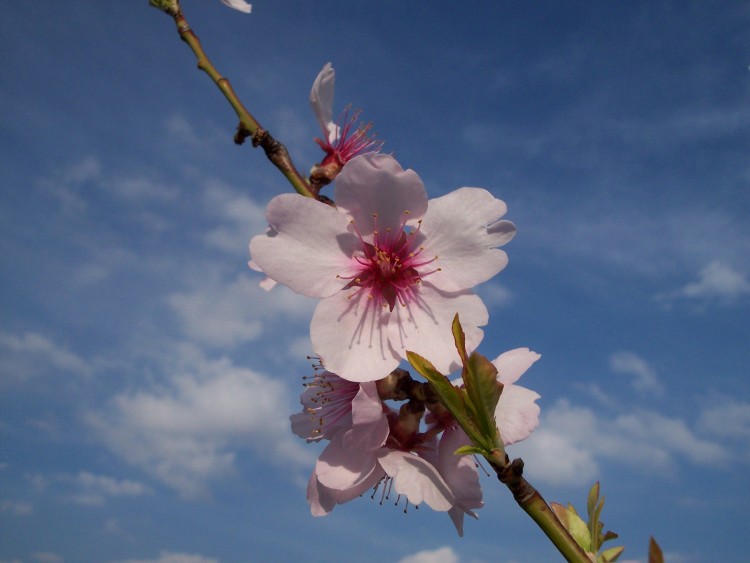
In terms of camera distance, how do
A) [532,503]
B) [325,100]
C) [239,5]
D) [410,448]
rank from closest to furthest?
[532,503]
[410,448]
[325,100]
[239,5]

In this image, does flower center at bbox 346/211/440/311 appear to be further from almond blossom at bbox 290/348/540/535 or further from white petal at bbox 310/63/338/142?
white petal at bbox 310/63/338/142

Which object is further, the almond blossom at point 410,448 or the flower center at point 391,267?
the flower center at point 391,267

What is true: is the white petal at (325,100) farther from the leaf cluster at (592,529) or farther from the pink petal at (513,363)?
the leaf cluster at (592,529)

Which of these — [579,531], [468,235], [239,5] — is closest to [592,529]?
[579,531]

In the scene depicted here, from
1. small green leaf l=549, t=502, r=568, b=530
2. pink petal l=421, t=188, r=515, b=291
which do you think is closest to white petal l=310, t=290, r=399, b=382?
pink petal l=421, t=188, r=515, b=291

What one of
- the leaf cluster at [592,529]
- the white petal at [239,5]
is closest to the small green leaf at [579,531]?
the leaf cluster at [592,529]

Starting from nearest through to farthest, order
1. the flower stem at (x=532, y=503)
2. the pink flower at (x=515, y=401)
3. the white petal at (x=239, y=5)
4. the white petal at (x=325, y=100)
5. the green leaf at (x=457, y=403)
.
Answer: the flower stem at (x=532, y=503), the green leaf at (x=457, y=403), the pink flower at (x=515, y=401), the white petal at (x=325, y=100), the white petal at (x=239, y=5)

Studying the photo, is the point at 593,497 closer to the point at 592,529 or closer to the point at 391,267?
the point at 592,529
